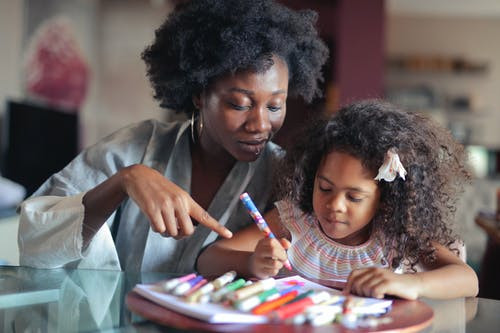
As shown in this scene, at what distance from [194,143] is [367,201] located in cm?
51

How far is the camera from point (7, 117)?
3.58m

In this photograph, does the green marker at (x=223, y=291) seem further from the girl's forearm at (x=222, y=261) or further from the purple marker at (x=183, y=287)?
the girl's forearm at (x=222, y=261)

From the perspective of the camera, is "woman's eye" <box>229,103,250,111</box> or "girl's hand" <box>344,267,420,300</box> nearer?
"girl's hand" <box>344,267,420,300</box>

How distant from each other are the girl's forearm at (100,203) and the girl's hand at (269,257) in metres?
0.27

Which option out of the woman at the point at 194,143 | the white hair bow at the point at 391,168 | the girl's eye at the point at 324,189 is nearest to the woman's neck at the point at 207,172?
the woman at the point at 194,143

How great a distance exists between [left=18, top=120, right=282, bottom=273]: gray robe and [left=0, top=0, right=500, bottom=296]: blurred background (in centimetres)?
34

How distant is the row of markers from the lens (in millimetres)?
746

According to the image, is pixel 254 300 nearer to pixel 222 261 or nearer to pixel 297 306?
pixel 297 306

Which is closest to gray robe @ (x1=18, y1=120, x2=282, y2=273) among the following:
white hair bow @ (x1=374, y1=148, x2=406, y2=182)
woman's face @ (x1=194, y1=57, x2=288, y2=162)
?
woman's face @ (x1=194, y1=57, x2=288, y2=162)

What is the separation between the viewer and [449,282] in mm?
975

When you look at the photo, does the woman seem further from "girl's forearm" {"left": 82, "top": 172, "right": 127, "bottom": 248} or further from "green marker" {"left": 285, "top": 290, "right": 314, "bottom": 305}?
"green marker" {"left": 285, "top": 290, "right": 314, "bottom": 305}

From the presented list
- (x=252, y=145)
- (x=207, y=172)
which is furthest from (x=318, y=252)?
(x=207, y=172)

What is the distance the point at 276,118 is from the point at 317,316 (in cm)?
62

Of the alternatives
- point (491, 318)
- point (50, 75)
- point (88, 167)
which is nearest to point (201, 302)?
point (491, 318)
